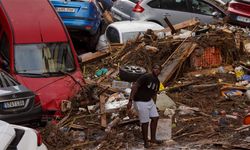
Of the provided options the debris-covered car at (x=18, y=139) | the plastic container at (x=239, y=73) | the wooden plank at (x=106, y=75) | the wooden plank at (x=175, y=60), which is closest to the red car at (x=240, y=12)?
the wooden plank at (x=175, y=60)

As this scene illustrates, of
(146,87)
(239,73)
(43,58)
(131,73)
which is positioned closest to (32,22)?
(43,58)

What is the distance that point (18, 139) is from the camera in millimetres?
6828

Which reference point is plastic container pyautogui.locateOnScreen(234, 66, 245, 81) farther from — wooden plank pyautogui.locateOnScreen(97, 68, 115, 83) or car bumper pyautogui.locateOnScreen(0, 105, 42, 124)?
car bumper pyautogui.locateOnScreen(0, 105, 42, 124)

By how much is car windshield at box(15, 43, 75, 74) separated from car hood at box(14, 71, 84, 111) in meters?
0.34

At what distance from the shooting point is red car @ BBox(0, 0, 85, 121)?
13.1 m

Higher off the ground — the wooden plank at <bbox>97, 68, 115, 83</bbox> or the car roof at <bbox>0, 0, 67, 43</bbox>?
the car roof at <bbox>0, 0, 67, 43</bbox>

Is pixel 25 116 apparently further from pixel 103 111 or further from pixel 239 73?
pixel 239 73

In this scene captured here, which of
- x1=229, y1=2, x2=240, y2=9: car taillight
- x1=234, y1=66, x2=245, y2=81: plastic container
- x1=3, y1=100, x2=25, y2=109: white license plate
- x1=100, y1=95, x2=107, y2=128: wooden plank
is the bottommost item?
x1=100, y1=95, x2=107, y2=128: wooden plank

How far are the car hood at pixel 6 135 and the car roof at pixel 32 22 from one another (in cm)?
733

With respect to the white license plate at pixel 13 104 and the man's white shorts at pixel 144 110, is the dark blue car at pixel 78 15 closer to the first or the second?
the white license plate at pixel 13 104

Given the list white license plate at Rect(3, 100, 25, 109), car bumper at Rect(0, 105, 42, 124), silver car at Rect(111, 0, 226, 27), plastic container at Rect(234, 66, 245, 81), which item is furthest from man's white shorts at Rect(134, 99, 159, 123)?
silver car at Rect(111, 0, 226, 27)

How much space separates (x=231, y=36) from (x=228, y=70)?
1.12 m

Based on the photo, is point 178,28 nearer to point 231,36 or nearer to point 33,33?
point 231,36

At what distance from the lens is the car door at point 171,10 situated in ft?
68.1
